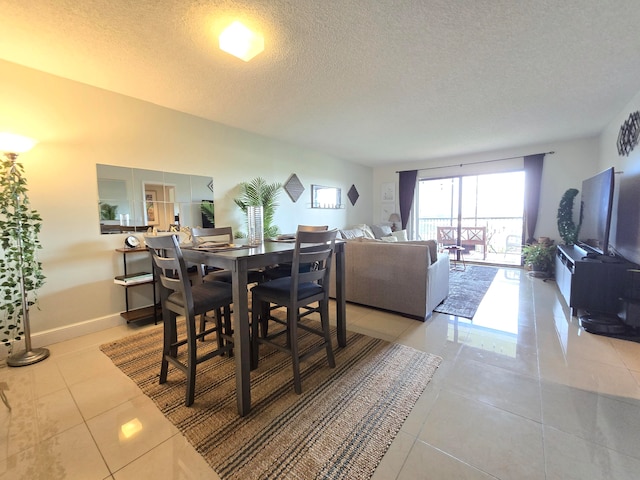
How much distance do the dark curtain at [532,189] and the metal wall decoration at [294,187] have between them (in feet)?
A: 14.4

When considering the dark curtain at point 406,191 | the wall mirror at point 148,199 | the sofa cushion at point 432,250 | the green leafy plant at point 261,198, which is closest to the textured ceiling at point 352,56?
the wall mirror at point 148,199

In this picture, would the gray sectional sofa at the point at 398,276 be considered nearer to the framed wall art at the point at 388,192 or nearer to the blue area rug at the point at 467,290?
the blue area rug at the point at 467,290

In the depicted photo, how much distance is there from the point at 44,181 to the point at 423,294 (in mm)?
3717

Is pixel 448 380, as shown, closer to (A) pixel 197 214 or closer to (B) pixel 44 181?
(A) pixel 197 214

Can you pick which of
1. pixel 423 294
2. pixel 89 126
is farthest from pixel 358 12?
pixel 89 126

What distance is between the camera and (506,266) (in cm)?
554

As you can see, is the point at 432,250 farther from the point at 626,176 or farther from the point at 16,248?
the point at 16,248

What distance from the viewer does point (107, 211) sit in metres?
2.71

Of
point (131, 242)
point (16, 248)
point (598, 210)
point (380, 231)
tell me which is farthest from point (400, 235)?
point (16, 248)

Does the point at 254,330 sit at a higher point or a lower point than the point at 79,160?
lower

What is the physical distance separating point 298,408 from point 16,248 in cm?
246

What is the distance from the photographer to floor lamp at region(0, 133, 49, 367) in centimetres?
196

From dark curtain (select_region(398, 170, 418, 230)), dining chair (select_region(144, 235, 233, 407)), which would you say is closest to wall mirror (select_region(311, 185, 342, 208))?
dark curtain (select_region(398, 170, 418, 230))

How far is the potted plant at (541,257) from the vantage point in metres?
4.56
